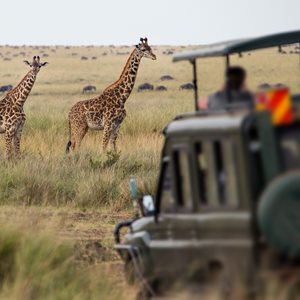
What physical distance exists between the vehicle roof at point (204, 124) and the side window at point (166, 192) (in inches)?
14.8

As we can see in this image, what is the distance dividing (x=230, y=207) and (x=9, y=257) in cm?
324

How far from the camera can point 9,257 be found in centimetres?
1107

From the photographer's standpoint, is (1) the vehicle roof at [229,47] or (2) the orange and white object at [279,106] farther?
(1) the vehicle roof at [229,47]

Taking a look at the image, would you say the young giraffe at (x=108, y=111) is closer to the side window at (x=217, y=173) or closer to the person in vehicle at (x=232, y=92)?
the person in vehicle at (x=232, y=92)

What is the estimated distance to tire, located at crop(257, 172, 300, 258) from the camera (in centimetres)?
787

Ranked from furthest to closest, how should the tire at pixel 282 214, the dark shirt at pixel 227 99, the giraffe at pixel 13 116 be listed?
the giraffe at pixel 13 116 < the dark shirt at pixel 227 99 < the tire at pixel 282 214

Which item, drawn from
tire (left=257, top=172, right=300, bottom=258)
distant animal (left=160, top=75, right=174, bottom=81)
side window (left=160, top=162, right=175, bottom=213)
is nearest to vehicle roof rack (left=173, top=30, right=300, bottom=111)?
side window (left=160, top=162, right=175, bottom=213)

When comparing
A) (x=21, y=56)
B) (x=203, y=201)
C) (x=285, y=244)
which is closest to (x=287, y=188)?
A: (x=285, y=244)

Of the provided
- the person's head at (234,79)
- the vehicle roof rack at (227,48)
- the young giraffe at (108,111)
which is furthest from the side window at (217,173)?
the young giraffe at (108,111)

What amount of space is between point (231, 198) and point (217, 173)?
315 mm

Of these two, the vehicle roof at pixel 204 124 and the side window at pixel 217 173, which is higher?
the vehicle roof at pixel 204 124

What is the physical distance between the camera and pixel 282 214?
7.93 meters

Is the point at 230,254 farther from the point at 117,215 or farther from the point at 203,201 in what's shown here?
the point at 117,215

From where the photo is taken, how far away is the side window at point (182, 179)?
9.02 m
